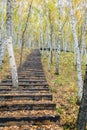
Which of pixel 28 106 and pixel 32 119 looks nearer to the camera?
pixel 32 119

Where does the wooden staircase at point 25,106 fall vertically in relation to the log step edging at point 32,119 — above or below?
above

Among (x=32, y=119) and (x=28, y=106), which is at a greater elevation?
(x=28, y=106)

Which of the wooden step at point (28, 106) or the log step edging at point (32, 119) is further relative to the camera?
the wooden step at point (28, 106)

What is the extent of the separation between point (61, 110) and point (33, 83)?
3299 millimetres

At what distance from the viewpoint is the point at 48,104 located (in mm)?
9578

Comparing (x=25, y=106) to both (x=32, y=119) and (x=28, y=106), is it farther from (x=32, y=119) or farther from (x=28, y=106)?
(x=32, y=119)

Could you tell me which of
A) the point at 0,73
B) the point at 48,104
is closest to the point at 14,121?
the point at 48,104

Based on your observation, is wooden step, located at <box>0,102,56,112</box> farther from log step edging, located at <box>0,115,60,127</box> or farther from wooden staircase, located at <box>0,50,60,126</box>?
log step edging, located at <box>0,115,60,127</box>

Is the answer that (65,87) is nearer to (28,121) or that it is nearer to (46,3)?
(28,121)

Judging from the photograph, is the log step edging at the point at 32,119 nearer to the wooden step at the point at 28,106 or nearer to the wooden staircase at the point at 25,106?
the wooden staircase at the point at 25,106

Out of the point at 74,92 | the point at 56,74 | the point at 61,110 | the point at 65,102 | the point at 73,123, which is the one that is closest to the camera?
the point at 73,123

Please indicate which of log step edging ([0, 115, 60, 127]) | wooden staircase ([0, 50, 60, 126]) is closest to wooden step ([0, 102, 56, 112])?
wooden staircase ([0, 50, 60, 126])

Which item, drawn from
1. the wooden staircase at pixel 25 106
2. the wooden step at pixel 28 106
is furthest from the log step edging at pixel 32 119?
the wooden step at pixel 28 106

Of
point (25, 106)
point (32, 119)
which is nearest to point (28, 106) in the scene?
point (25, 106)
